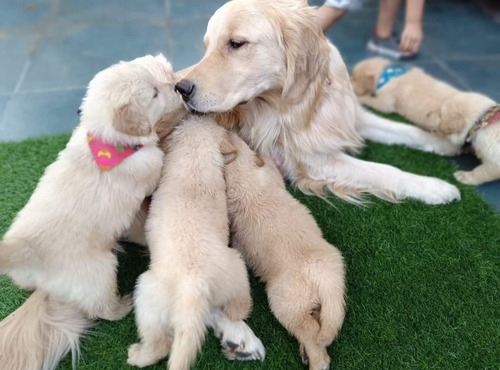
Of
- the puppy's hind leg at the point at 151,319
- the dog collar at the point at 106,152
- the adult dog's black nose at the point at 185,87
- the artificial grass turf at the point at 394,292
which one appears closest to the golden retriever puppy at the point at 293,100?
the adult dog's black nose at the point at 185,87

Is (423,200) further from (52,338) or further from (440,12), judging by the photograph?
(440,12)

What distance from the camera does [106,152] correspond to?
5.10 ft

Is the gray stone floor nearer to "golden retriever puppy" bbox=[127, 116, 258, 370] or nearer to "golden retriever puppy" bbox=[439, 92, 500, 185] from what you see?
"golden retriever puppy" bbox=[439, 92, 500, 185]

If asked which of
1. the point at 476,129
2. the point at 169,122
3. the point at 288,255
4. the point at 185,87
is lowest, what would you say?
the point at 476,129

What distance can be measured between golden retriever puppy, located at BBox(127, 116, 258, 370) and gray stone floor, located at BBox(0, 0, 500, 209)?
1.77 metres

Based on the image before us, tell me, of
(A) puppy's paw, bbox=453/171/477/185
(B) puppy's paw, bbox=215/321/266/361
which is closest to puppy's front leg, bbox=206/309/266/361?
(B) puppy's paw, bbox=215/321/266/361

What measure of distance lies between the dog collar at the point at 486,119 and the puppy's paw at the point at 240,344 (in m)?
1.80

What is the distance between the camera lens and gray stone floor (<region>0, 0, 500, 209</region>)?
3336mm

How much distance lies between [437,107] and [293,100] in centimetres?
125

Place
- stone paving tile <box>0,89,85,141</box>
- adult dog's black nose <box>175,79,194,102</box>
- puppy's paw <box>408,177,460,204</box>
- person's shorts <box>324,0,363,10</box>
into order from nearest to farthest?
adult dog's black nose <box>175,79,194,102</box>
puppy's paw <box>408,177,460,204</box>
stone paving tile <box>0,89,85,141</box>
person's shorts <box>324,0,363,10</box>

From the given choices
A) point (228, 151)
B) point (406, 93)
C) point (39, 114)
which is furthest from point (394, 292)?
point (39, 114)

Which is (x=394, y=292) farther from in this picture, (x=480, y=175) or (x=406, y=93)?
(x=406, y=93)

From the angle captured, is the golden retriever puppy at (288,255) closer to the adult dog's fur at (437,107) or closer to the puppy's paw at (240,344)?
the puppy's paw at (240,344)

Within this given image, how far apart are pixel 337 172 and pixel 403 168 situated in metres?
0.53
